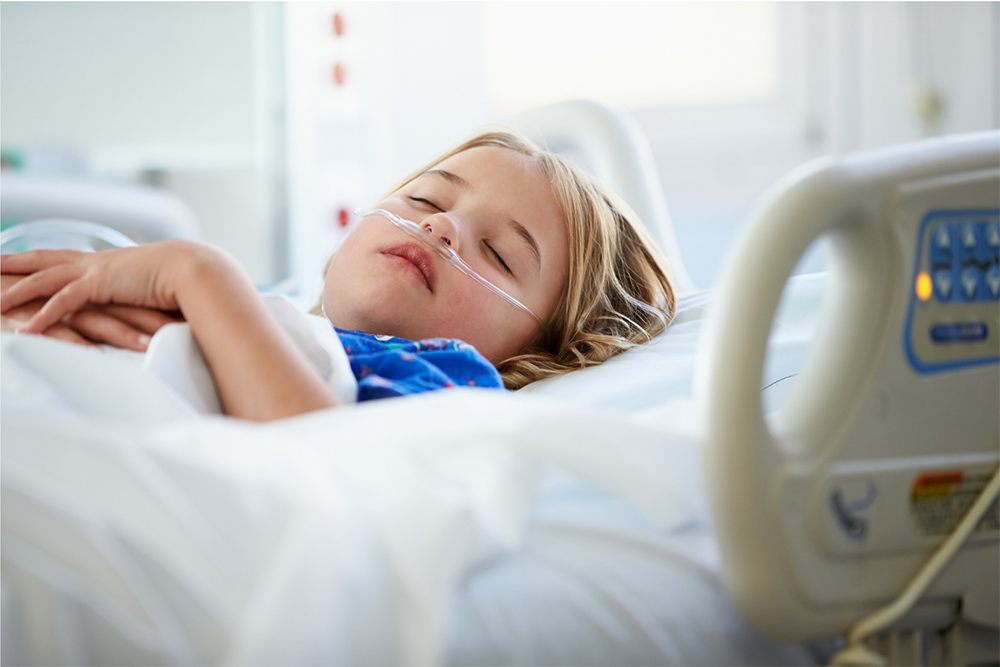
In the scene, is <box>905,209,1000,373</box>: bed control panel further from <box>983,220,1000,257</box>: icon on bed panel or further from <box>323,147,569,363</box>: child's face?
<box>323,147,569,363</box>: child's face

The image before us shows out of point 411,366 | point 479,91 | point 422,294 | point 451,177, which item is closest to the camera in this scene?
point 411,366

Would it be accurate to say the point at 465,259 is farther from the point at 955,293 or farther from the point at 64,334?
the point at 955,293

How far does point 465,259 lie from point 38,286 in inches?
17.2

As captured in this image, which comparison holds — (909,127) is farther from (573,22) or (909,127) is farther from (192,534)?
(192,534)

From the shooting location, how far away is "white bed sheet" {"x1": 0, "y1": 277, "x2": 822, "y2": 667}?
43cm

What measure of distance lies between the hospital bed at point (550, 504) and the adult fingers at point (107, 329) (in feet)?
0.47

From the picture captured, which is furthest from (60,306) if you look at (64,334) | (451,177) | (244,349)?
(451,177)

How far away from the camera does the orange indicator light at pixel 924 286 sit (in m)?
0.52

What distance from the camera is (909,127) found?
260cm

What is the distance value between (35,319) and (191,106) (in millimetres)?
2154

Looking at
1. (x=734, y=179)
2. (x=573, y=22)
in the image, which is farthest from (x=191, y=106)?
(x=734, y=179)

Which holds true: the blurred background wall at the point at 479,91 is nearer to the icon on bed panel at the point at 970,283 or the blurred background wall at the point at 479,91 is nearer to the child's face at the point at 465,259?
the child's face at the point at 465,259

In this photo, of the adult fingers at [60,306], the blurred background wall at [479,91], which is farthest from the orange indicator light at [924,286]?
the blurred background wall at [479,91]

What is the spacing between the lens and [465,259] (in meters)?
0.96
